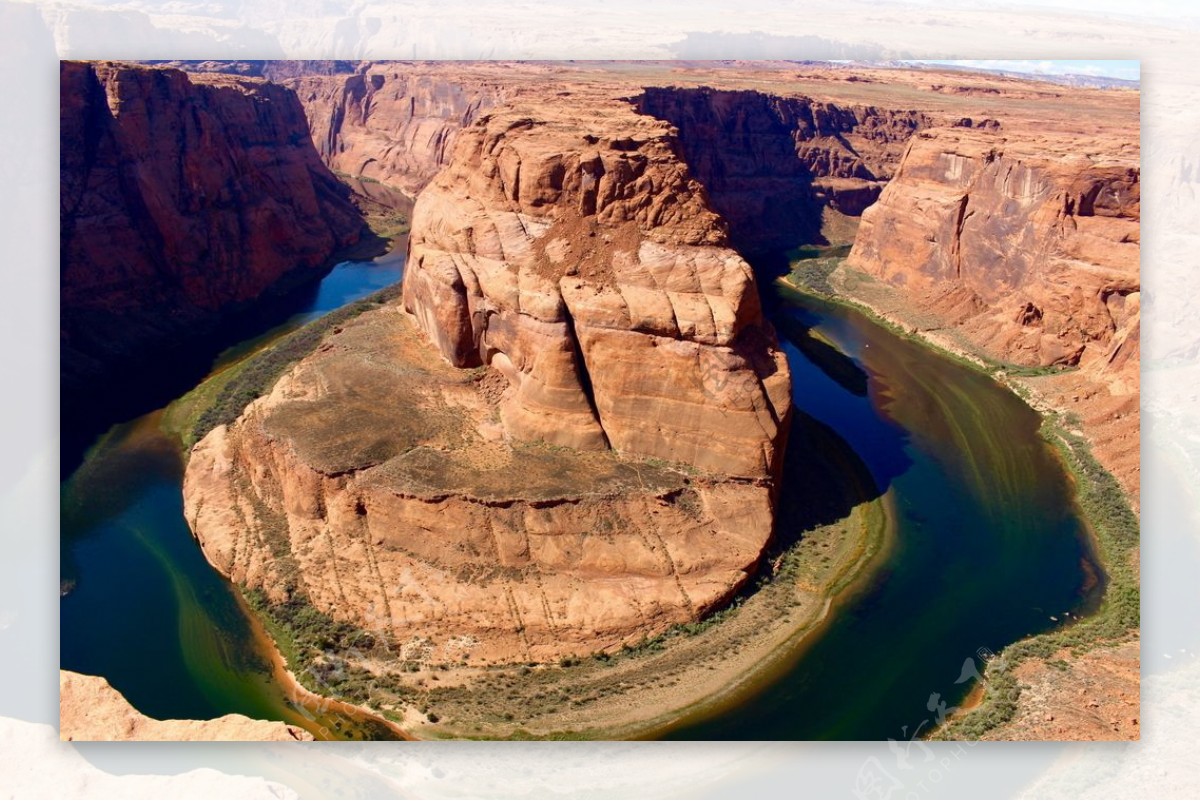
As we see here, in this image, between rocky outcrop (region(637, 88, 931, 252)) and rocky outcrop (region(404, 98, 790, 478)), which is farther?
rocky outcrop (region(637, 88, 931, 252))

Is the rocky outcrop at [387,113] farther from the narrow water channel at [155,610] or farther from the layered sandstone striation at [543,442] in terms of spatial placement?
the narrow water channel at [155,610]

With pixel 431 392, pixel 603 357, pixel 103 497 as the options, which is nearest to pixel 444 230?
pixel 431 392

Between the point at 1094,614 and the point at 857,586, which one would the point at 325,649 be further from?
the point at 1094,614

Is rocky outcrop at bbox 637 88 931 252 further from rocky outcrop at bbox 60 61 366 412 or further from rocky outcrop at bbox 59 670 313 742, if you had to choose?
rocky outcrop at bbox 59 670 313 742

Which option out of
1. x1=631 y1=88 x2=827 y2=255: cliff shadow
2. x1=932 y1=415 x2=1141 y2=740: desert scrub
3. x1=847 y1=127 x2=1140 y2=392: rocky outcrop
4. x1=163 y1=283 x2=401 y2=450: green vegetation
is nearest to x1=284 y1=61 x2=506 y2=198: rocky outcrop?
x1=631 y1=88 x2=827 y2=255: cliff shadow

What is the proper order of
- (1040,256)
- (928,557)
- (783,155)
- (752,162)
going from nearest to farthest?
(928,557) < (1040,256) < (752,162) < (783,155)

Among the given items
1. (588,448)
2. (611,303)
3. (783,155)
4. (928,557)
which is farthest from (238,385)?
(783,155)

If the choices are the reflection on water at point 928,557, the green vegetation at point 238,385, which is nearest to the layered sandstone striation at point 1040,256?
the reflection on water at point 928,557

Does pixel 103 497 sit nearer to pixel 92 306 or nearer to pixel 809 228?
pixel 92 306
